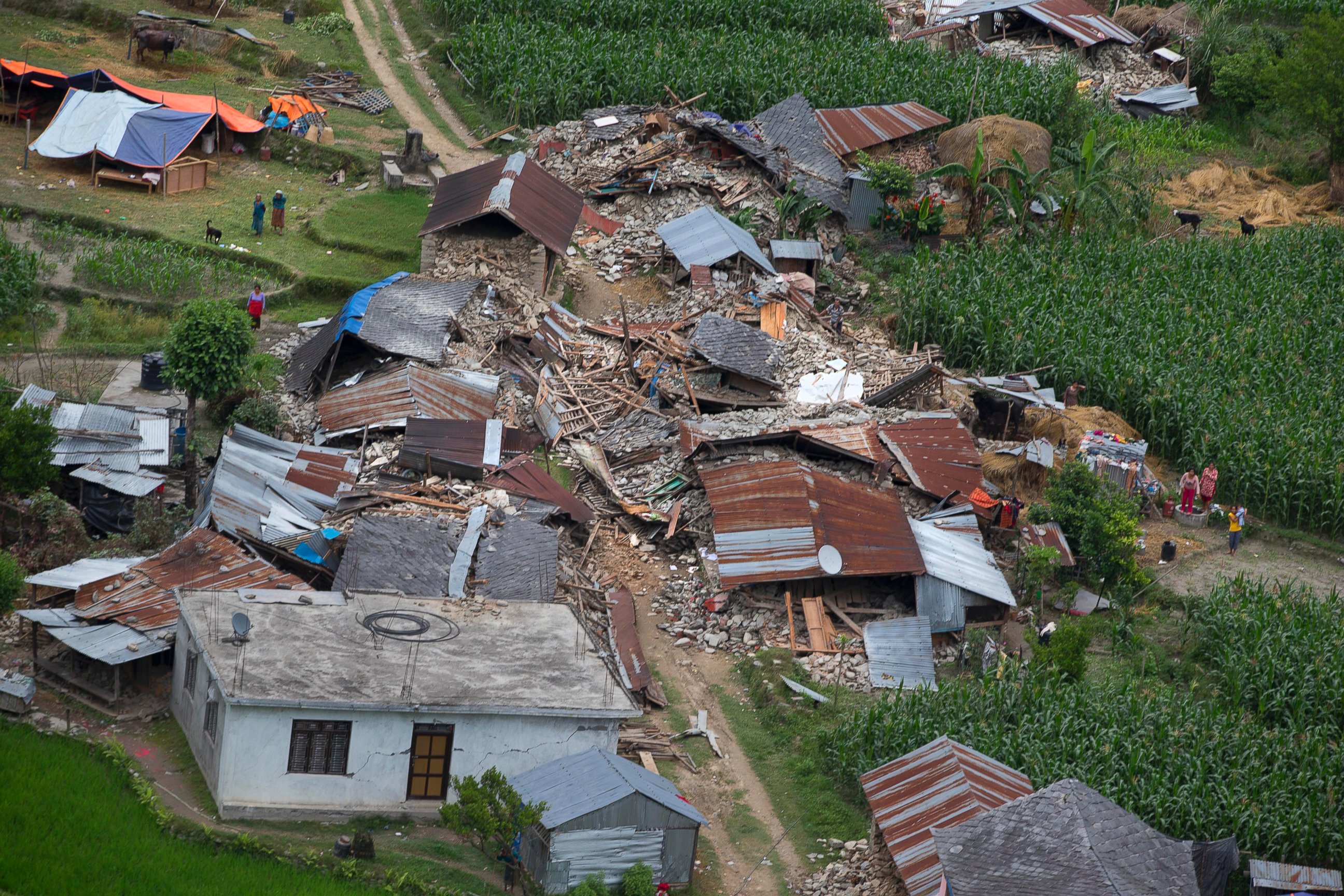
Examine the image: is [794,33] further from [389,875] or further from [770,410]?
[389,875]

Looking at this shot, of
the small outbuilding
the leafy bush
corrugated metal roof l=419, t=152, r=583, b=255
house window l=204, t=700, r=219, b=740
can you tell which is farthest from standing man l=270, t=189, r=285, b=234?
the leafy bush

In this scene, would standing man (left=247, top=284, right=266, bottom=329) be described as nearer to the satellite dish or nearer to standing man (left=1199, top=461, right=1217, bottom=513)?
the satellite dish

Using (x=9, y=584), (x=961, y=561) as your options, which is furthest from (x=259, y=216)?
(x=961, y=561)

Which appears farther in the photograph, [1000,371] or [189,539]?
[1000,371]

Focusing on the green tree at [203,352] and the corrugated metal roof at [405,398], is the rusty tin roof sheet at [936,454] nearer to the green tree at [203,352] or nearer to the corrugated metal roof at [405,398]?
the corrugated metal roof at [405,398]

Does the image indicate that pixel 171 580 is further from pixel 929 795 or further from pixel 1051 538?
pixel 1051 538

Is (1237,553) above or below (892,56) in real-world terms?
below

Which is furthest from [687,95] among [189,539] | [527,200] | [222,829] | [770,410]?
[222,829]
